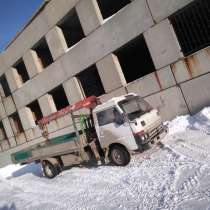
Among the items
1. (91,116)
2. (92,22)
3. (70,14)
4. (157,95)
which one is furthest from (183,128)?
(70,14)

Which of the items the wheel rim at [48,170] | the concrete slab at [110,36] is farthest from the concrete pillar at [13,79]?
the wheel rim at [48,170]

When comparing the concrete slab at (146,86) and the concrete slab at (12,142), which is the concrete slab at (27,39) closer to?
the concrete slab at (12,142)

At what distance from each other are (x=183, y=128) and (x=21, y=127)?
591 inches

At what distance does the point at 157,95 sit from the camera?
41.5 feet

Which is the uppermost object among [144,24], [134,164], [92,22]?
[92,22]

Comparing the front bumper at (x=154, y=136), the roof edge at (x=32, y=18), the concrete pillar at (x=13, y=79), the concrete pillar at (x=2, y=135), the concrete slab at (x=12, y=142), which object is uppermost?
the roof edge at (x=32, y=18)

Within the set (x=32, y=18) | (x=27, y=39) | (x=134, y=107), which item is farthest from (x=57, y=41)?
(x=134, y=107)

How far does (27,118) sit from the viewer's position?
802 inches

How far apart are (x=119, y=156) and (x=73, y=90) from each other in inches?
298

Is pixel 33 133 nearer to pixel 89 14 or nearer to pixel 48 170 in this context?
pixel 48 170

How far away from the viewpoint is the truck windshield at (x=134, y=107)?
9.13 metres

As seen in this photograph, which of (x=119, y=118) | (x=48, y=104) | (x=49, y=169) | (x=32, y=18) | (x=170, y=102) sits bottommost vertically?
(x=49, y=169)

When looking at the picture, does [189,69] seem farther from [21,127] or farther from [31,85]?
[21,127]

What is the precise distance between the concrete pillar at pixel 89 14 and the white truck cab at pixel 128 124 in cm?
570
